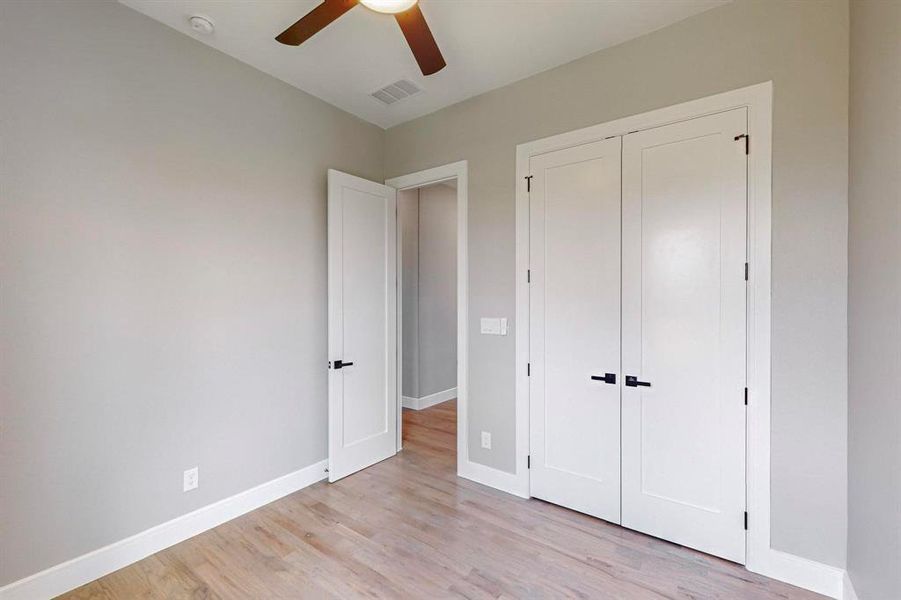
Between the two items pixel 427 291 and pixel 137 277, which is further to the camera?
pixel 427 291

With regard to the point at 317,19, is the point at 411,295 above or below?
below

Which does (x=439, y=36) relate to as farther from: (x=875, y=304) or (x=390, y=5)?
(x=875, y=304)

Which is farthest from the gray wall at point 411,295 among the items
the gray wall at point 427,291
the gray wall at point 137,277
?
the gray wall at point 137,277

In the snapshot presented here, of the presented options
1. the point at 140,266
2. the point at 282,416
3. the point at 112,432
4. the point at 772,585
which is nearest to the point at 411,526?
the point at 282,416

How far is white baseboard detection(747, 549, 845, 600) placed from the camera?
177 centimetres

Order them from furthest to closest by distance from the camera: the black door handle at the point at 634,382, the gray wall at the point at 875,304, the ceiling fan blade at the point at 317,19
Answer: the black door handle at the point at 634,382, the ceiling fan blade at the point at 317,19, the gray wall at the point at 875,304

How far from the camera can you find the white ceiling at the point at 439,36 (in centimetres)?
205

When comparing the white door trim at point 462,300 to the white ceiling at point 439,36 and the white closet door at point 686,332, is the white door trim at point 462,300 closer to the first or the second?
the white ceiling at point 439,36

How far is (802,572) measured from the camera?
1.83 metres

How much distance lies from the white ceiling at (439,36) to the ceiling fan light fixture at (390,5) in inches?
20.3

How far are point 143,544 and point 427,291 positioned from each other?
3560 millimetres

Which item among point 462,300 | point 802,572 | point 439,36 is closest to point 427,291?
point 462,300

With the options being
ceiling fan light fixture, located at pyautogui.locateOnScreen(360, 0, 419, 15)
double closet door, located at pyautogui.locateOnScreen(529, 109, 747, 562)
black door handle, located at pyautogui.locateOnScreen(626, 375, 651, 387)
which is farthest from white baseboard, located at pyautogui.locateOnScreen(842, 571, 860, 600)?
ceiling fan light fixture, located at pyautogui.locateOnScreen(360, 0, 419, 15)

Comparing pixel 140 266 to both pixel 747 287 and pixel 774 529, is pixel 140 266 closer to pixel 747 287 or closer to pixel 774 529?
pixel 747 287
